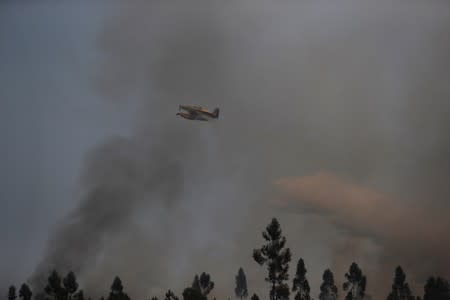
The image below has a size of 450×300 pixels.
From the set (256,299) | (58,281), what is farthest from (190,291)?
(58,281)

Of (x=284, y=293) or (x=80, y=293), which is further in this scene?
(x=80, y=293)

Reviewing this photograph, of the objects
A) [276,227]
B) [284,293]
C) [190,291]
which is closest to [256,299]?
[284,293]

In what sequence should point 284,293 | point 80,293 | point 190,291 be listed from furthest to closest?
point 80,293 < point 190,291 < point 284,293

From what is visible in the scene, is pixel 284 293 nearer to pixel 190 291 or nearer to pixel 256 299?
pixel 256 299

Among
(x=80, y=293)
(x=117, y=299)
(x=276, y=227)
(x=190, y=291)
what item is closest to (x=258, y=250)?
(x=276, y=227)

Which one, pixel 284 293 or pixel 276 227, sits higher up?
pixel 276 227

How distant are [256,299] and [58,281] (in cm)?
7500

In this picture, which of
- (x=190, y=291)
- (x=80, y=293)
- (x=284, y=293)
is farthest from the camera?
(x=80, y=293)

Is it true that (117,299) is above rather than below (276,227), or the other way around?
below

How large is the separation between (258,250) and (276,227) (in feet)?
18.8

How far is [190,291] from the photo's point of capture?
145625mm

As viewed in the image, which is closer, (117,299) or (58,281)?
(117,299)

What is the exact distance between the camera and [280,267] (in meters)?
119

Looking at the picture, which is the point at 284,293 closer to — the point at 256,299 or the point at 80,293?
the point at 256,299
